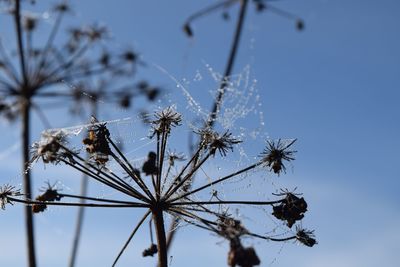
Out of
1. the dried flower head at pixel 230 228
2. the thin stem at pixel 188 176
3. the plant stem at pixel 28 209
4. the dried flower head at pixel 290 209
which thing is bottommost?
the dried flower head at pixel 230 228

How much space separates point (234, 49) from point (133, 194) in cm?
360

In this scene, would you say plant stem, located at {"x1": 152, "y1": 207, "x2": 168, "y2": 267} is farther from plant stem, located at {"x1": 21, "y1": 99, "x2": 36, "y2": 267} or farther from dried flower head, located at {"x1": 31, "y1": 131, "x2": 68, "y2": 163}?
plant stem, located at {"x1": 21, "y1": 99, "x2": 36, "y2": 267}

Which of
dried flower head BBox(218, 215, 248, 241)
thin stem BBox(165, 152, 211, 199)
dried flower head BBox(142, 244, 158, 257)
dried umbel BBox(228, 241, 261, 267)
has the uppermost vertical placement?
thin stem BBox(165, 152, 211, 199)

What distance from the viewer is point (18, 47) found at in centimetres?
789

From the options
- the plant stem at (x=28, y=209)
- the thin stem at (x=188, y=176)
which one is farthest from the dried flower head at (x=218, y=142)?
the plant stem at (x=28, y=209)

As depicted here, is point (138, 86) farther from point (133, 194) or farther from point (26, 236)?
point (133, 194)

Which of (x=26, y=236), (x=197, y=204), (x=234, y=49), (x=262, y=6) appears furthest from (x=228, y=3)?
(x=197, y=204)

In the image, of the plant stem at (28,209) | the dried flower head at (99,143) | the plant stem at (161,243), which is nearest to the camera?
the plant stem at (161,243)

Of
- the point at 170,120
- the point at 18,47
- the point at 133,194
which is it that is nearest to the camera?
the point at 133,194

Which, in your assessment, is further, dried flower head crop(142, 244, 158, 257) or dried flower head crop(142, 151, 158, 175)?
dried flower head crop(142, 244, 158, 257)

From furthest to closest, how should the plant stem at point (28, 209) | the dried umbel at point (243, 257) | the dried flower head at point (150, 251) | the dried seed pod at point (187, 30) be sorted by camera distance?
1. the dried seed pod at point (187, 30)
2. the plant stem at point (28, 209)
3. the dried flower head at point (150, 251)
4. the dried umbel at point (243, 257)

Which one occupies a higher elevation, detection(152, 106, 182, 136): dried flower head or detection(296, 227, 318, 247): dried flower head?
detection(152, 106, 182, 136): dried flower head

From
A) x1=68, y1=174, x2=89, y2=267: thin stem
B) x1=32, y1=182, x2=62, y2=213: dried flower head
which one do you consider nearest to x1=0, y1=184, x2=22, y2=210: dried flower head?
x1=32, y1=182, x2=62, y2=213: dried flower head

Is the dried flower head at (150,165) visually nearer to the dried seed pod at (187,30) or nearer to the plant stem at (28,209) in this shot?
the plant stem at (28,209)
